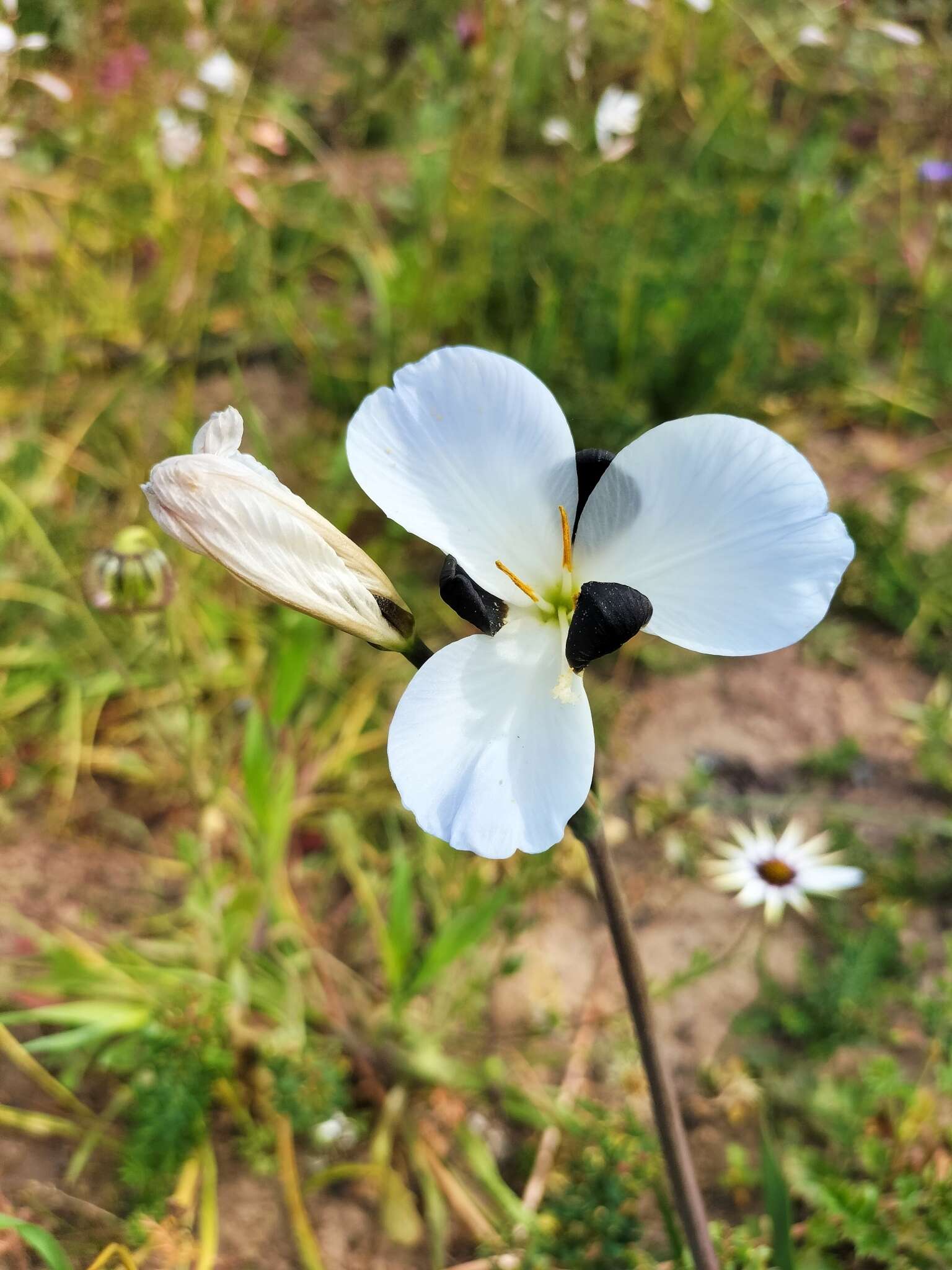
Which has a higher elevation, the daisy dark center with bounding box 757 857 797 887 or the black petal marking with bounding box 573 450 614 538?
the black petal marking with bounding box 573 450 614 538

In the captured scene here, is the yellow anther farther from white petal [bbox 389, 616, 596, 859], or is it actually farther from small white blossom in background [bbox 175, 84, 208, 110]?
small white blossom in background [bbox 175, 84, 208, 110]

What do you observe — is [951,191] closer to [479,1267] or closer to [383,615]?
[383,615]

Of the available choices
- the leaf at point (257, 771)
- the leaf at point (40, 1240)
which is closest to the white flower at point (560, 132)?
the leaf at point (257, 771)

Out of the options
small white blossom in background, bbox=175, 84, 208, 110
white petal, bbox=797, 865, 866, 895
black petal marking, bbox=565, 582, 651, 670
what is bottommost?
white petal, bbox=797, 865, 866, 895

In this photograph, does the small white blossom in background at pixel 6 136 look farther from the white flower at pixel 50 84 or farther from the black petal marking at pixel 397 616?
the black petal marking at pixel 397 616

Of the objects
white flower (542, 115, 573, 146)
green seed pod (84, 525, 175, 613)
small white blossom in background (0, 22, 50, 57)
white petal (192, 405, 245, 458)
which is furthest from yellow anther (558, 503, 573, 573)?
white flower (542, 115, 573, 146)

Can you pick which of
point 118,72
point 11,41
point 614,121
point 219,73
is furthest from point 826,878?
point 118,72

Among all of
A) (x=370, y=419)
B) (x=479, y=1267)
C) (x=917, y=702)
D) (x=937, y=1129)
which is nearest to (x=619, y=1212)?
(x=479, y=1267)
